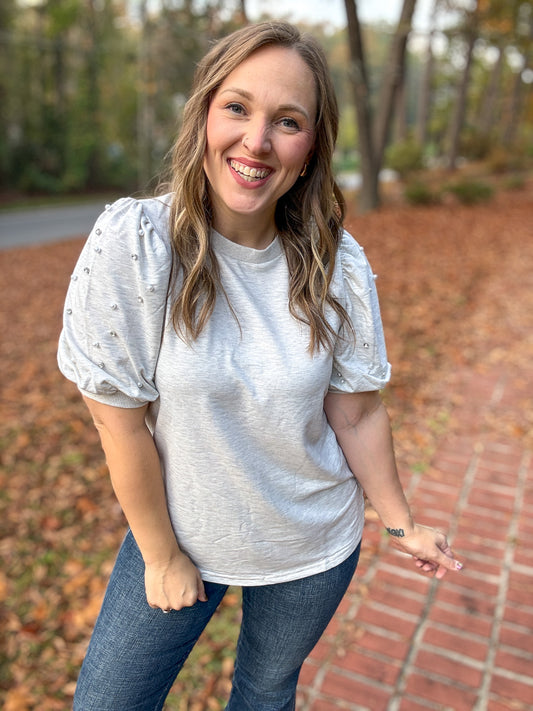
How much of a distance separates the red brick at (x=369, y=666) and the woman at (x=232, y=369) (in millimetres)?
Result: 1057

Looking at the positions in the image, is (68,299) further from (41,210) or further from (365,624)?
(41,210)

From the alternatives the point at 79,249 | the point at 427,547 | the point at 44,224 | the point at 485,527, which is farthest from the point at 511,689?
the point at 44,224

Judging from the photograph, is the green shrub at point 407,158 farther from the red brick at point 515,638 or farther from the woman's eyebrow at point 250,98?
the woman's eyebrow at point 250,98

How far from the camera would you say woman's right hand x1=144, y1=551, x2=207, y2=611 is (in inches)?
55.4

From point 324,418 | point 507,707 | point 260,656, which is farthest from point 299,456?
point 507,707

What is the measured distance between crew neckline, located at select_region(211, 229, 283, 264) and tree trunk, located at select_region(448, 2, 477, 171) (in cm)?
1609

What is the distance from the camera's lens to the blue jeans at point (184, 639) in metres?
1.44

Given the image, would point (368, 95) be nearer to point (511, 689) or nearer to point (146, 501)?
point (511, 689)

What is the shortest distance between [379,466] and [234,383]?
1.70 ft

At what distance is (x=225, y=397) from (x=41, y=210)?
21.2 metres

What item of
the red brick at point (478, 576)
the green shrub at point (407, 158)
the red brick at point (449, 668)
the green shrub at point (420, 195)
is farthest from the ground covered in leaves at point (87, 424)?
the green shrub at point (407, 158)

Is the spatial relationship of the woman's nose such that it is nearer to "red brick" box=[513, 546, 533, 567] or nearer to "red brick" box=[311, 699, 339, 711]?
"red brick" box=[311, 699, 339, 711]

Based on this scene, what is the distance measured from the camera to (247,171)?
136cm

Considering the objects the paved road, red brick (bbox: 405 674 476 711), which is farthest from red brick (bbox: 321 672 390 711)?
the paved road
